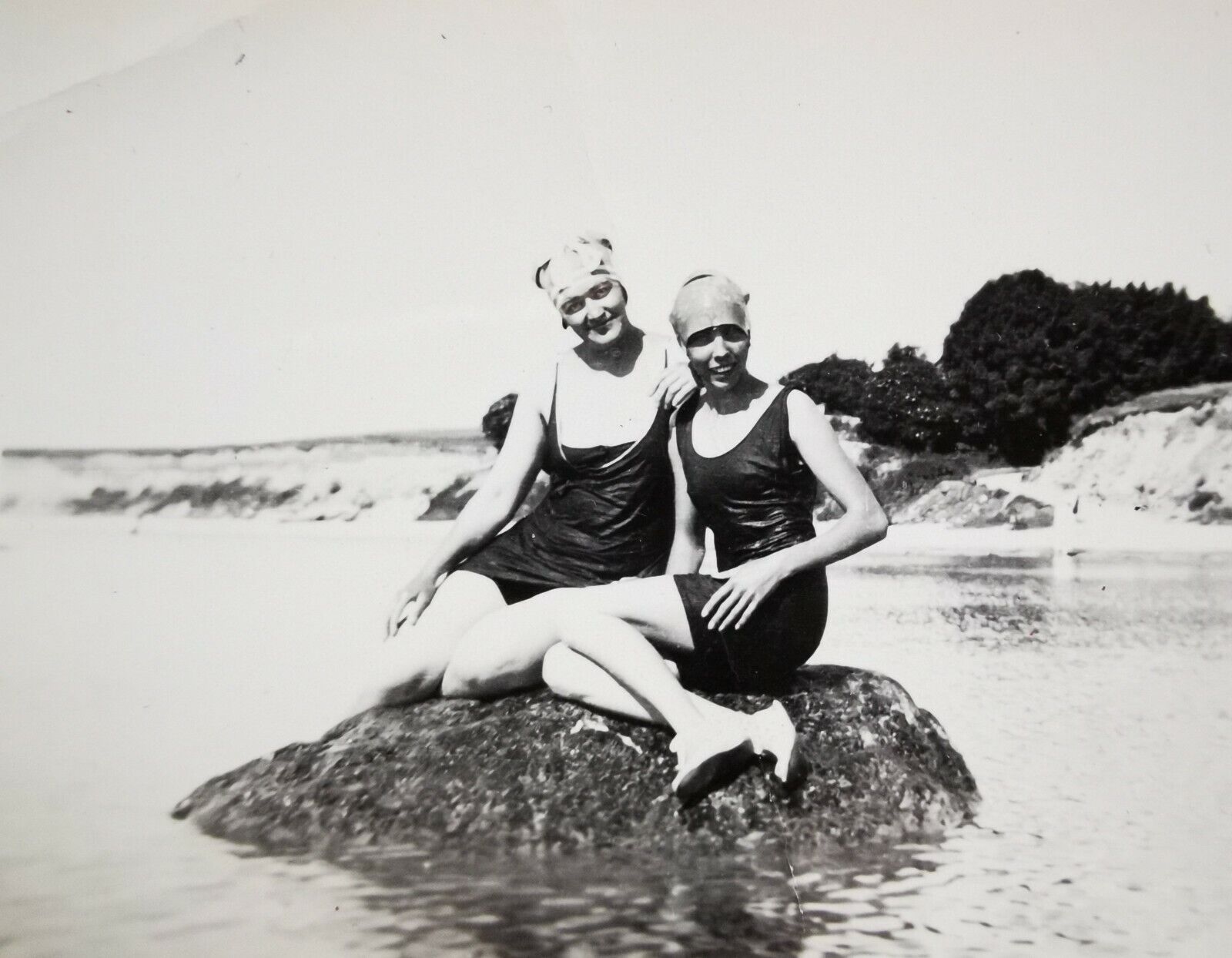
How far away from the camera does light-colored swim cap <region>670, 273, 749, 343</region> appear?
103 inches

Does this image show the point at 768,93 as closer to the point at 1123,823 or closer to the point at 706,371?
the point at 706,371

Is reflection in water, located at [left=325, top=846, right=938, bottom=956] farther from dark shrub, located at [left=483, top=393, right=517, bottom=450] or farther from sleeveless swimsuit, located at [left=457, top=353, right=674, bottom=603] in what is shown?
dark shrub, located at [left=483, top=393, right=517, bottom=450]

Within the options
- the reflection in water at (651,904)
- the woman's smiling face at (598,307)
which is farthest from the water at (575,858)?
the woman's smiling face at (598,307)

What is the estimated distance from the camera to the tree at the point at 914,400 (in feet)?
9.51

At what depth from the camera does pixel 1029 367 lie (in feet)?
9.53

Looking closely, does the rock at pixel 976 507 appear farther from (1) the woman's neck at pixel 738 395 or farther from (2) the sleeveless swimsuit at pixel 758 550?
(1) the woman's neck at pixel 738 395

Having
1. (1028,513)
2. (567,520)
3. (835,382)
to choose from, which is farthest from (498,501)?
(1028,513)

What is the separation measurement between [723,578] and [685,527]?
18 centimetres

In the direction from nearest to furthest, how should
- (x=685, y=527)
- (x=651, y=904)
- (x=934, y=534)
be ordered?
(x=651, y=904) < (x=685, y=527) < (x=934, y=534)

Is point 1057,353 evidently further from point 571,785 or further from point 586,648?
point 571,785

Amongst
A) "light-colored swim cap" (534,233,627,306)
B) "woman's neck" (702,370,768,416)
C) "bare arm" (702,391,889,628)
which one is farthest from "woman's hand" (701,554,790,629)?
"light-colored swim cap" (534,233,627,306)

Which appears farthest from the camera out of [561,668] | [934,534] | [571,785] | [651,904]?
[934,534]

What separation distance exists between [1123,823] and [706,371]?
1.42m

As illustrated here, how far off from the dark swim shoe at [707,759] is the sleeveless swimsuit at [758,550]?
0.66ft
